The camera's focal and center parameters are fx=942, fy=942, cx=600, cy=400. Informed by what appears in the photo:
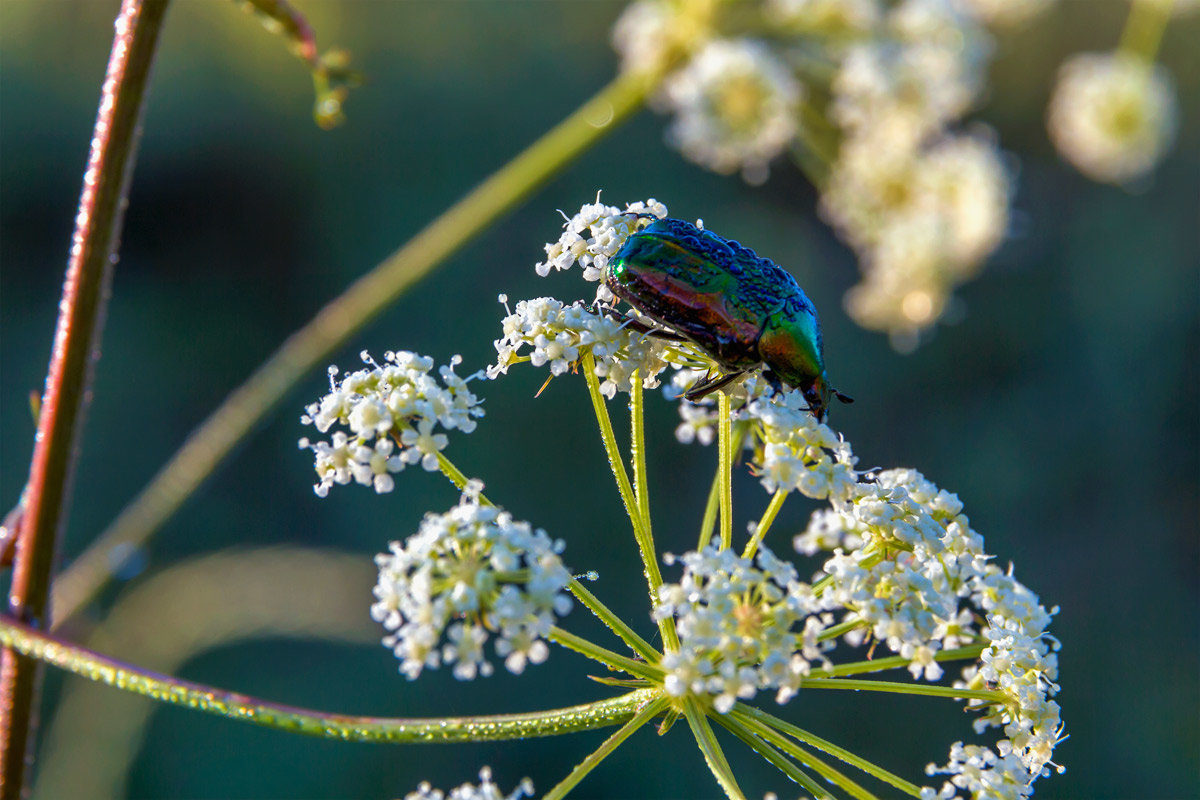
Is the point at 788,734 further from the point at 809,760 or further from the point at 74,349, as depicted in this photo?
the point at 74,349

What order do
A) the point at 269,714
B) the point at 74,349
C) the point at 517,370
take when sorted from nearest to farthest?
the point at 269,714 < the point at 74,349 < the point at 517,370

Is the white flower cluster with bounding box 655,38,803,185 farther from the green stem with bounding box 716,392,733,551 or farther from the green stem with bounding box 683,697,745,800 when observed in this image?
the green stem with bounding box 683,697,745,800

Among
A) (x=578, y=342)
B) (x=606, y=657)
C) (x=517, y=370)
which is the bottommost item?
(x=606, y=657)

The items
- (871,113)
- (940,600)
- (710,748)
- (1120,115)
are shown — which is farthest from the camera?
(1120,115)

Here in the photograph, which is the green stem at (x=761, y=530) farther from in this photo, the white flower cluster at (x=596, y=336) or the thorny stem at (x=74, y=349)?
the thorny stem at (x=74, y=349)

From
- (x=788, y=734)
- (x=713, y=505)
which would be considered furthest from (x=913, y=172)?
(x=788, y=734)

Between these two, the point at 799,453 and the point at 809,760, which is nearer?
the point at 809,760

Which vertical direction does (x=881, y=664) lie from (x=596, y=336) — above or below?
below
